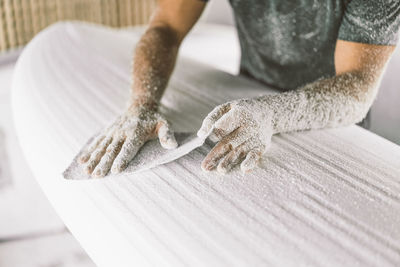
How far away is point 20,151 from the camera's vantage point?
5.79 feet

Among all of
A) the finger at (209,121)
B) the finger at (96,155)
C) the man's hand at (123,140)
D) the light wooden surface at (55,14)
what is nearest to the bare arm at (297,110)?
the finger at (209,121)

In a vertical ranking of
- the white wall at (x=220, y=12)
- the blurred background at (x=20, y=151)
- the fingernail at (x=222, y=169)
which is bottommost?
the blurred background at (x=20, y=151)

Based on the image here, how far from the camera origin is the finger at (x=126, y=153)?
2.70ft

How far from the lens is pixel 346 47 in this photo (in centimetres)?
99

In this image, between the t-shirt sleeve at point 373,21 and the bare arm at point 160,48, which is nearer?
the t-shirt sleeve at point 373,21

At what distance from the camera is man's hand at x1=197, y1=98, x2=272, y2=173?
0.81 meters

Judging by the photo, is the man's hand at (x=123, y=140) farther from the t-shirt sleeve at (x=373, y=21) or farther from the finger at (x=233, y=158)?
the t-shirt sleeve at (x=373, y=21)

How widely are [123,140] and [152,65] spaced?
0.34 meters

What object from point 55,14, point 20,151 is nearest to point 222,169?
point 20,151

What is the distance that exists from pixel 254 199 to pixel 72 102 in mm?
625

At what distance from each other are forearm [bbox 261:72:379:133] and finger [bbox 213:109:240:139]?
99 millimetres

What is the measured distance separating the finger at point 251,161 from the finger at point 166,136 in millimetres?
160

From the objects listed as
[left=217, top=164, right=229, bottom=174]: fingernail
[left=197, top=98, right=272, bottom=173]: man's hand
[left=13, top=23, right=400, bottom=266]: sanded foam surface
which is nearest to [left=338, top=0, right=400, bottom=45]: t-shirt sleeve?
[left=13, top=23, right=400, bottom=266]: sanded foam surface

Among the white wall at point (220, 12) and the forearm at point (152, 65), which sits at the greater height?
the forearm at point (152, 65)
